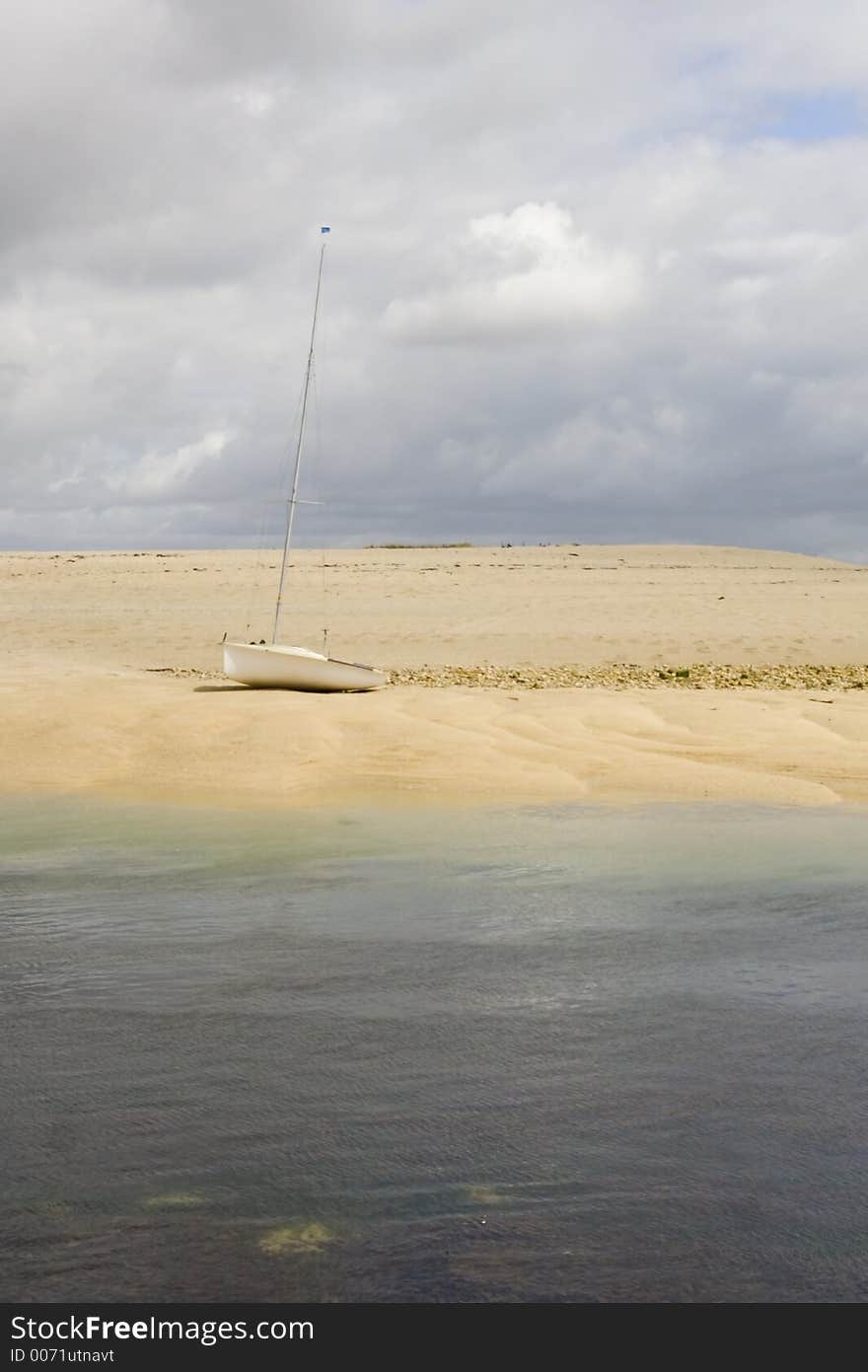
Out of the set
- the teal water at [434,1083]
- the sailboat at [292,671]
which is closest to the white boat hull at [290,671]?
the sailboat at [292,671]

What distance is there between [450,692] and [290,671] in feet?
9.30

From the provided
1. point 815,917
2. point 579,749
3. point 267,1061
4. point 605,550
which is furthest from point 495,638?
point 605,550

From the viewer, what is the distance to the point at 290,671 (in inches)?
779

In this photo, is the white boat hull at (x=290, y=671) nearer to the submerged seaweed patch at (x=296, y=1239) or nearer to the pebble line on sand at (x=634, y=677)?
the pebble line on sand at (x=634, y=677)

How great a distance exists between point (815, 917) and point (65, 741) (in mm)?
9610

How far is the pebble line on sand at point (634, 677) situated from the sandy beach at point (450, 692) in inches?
3.3

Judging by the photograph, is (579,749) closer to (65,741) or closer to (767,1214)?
(65,741)

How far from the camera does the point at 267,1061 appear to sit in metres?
5.23

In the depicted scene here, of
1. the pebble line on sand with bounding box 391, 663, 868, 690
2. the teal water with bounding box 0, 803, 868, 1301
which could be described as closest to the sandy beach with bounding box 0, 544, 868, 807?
the pebble line on sand with bounding box 391, 663, 868, 690

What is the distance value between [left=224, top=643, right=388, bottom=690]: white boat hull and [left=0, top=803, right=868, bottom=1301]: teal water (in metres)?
10.7

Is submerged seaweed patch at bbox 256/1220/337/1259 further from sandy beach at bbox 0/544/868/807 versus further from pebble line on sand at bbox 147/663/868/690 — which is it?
pebble line on sand at bbox 147/663/868/690

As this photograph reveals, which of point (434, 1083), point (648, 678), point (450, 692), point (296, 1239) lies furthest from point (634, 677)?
point (296, 1239)

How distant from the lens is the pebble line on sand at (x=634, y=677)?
21.0 m

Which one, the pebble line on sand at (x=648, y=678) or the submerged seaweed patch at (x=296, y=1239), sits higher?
the pebble line on sand at (x=648, y=678)
